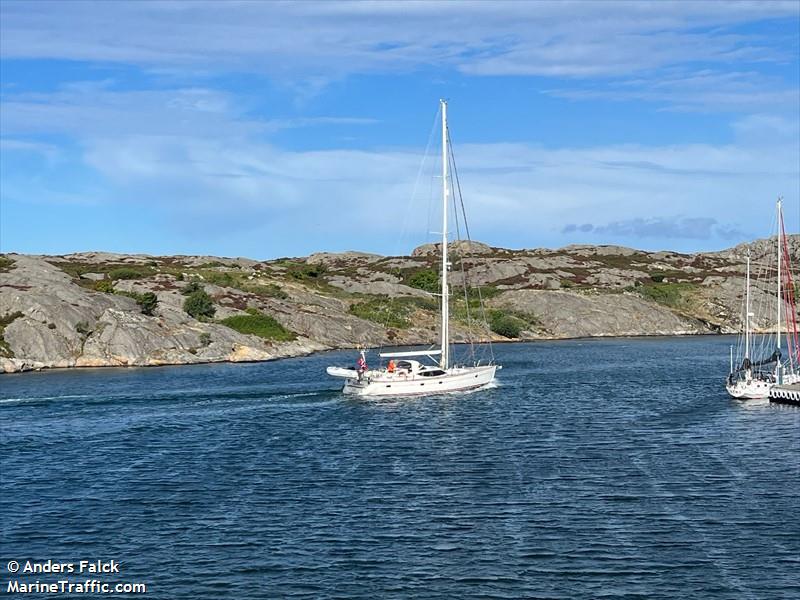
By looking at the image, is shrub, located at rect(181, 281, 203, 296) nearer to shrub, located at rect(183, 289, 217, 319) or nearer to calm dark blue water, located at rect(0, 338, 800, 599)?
shrub, located at rect(183, 289, 217, 319)

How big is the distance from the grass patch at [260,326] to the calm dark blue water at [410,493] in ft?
175

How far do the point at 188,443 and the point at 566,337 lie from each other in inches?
5251

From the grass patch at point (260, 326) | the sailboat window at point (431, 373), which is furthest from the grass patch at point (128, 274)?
the sailboat window at point (431, 373)

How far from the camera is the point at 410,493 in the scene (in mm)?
49875

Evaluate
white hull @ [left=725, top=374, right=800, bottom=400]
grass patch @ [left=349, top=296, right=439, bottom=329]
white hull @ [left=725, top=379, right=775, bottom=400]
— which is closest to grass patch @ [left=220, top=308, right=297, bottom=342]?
grass patch @ [left=349, top=296, right=439, bottom=329]

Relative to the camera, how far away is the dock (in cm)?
8075


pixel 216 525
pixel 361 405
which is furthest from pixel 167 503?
pixel 361 405

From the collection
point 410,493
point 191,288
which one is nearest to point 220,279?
point 191,288

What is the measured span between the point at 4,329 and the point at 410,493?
294 ft

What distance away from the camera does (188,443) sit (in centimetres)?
6469

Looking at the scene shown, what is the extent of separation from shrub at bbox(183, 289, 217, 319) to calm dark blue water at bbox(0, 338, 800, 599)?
55696 millimetres

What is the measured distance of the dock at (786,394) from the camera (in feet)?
265

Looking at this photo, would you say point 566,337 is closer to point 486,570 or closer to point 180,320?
point 180,320

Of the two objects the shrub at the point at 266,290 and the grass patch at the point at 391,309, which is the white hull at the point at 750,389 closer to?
the grass patch at the point at 391,309
